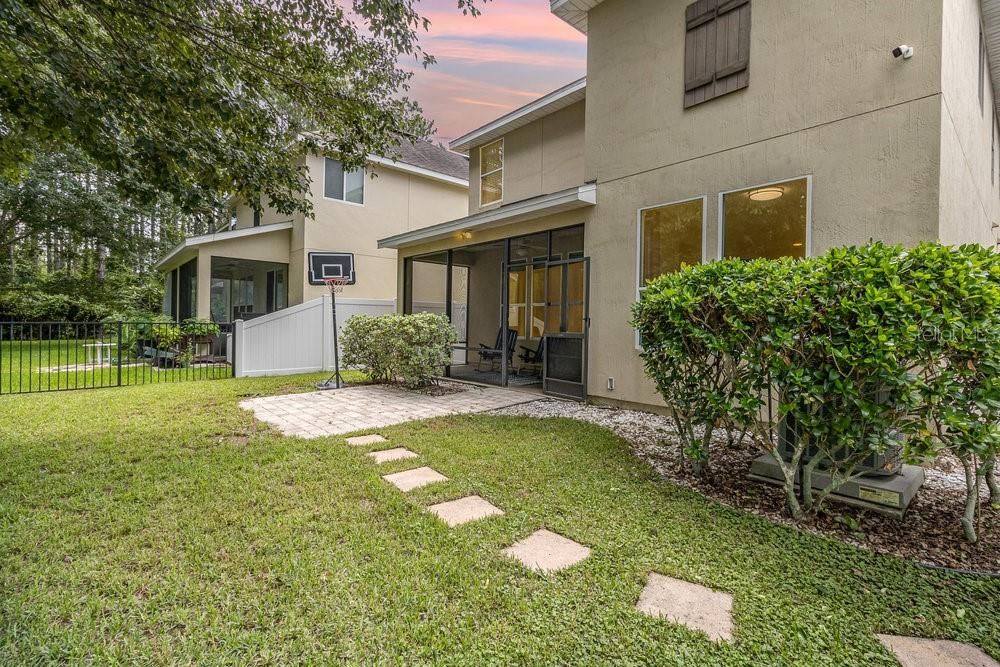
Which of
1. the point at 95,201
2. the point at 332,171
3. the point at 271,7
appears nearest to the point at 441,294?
the point at 332,171

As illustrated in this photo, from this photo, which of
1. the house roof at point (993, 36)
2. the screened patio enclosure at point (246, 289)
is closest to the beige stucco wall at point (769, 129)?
the house roof at point (993, 36)

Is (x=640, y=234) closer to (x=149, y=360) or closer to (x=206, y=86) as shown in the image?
(x=206, y=86)

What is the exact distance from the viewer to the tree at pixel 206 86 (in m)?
3.71

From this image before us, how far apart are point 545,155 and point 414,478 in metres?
7.31

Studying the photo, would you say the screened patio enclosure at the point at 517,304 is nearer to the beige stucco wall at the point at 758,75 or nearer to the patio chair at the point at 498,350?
the patio chair at the point at 498,350

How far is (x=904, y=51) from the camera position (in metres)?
3.96

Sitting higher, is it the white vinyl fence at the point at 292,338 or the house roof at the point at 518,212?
the house roof at the point at 518,212

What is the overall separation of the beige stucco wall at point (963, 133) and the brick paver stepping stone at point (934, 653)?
3627 millimetres

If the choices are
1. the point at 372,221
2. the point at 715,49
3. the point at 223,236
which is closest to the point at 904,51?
the point at 715,49

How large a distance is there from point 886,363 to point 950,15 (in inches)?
158

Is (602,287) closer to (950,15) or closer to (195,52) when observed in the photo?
(950,15)

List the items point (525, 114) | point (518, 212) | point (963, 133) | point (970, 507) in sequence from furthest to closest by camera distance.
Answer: point (525, 114) → point (518, 212) → point (963, 133) → point (970, 507)

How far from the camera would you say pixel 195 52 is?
4691 millimetres

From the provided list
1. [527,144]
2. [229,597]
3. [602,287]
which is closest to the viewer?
[229,597]
